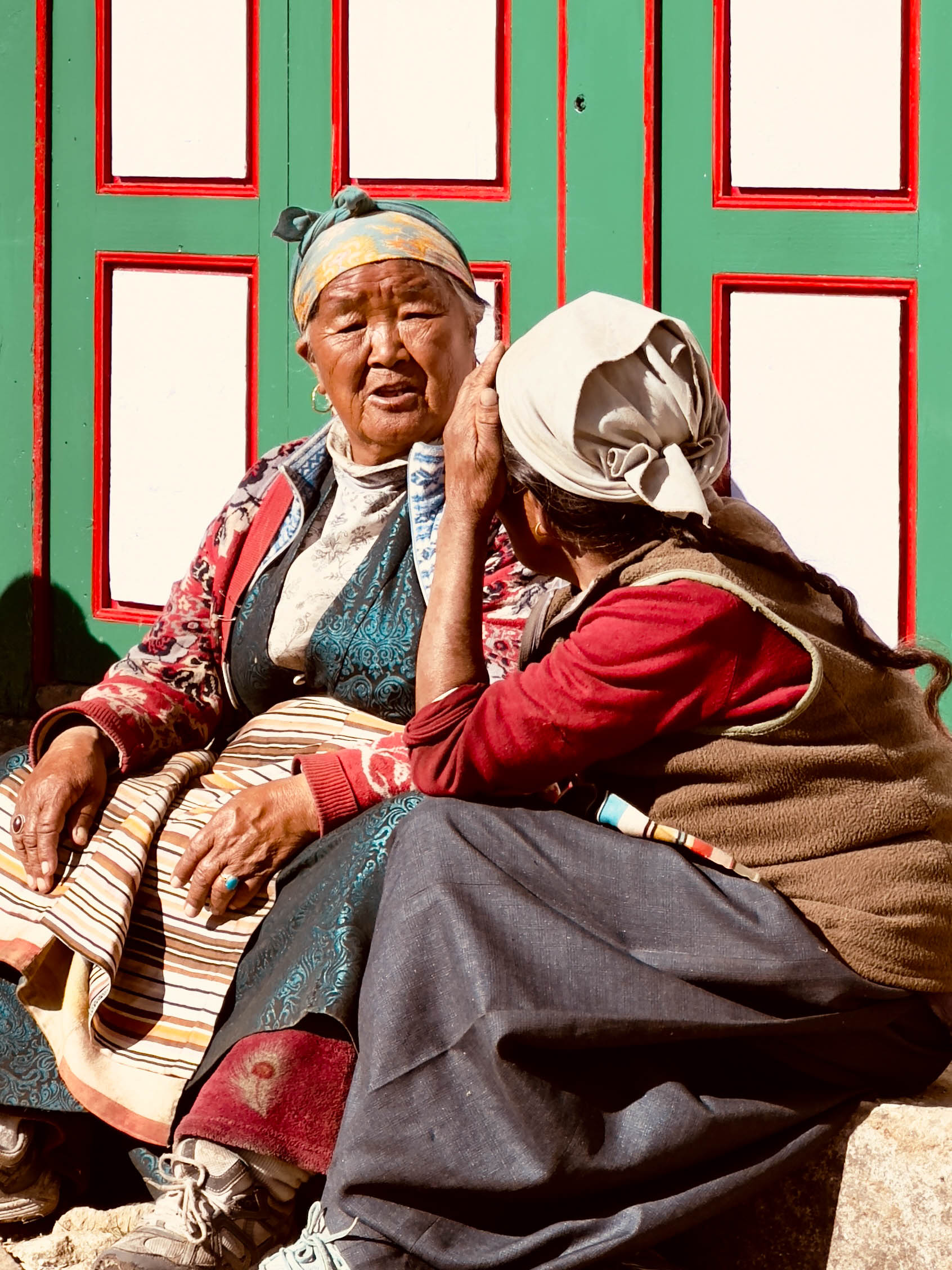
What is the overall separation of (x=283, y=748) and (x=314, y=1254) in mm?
1045

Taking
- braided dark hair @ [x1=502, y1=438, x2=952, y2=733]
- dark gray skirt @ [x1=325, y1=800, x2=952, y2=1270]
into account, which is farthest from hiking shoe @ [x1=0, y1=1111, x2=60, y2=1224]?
braided dark hair @ [x1=502, y1=438, x2=952, y2=733]

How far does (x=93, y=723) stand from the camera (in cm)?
301

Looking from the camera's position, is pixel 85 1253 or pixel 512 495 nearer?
pixel 512 495

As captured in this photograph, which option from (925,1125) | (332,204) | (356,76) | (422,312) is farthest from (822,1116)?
(356,76)

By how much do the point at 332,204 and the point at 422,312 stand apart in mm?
318

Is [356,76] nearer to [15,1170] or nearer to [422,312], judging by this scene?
[422,312]

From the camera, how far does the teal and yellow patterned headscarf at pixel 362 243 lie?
10.2 feet

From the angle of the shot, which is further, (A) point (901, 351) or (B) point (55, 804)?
(A) point (901, 351)

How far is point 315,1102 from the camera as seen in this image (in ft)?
7.76

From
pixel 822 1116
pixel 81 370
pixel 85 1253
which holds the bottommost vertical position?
pixel 85 1253

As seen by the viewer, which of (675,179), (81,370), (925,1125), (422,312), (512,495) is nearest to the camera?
(925,1125)

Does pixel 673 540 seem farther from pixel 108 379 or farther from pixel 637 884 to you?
pixel 108 379

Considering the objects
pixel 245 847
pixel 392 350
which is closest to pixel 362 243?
pixel 392 350

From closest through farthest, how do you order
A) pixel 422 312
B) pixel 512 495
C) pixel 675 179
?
pixel 512 495 → pixel 422 312 → pixel 675 179
